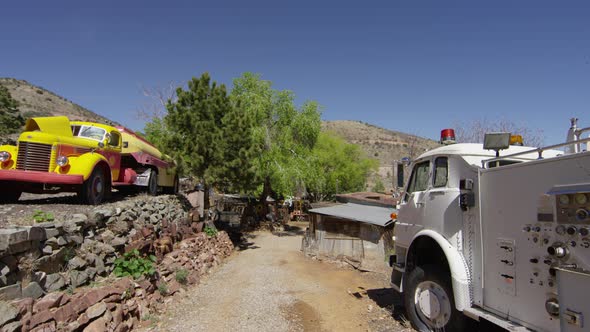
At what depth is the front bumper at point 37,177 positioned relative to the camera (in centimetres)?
794

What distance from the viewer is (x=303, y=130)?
26.0 meters

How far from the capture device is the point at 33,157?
326 inches

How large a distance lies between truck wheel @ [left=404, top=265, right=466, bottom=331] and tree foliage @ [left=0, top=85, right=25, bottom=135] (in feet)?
107

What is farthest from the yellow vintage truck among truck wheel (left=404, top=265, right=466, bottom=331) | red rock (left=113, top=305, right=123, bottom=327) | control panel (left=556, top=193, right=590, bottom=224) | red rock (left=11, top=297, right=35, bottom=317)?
control panel (left=556, top=193, right=590, bottom=224)

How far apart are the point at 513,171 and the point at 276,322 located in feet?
19.2

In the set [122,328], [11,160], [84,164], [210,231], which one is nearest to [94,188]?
[84,164]

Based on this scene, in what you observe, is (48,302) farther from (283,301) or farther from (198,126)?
(198,126)

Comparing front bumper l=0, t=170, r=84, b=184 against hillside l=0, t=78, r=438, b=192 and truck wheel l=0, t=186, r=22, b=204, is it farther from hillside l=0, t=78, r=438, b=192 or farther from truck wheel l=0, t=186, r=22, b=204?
hillside l=0, t=78, r=438, b=192

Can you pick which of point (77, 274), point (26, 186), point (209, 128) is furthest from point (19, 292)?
point (209, 128)

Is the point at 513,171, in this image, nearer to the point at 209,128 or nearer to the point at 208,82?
the point at 209,128

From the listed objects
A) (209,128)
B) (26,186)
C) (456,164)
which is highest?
(209,128)

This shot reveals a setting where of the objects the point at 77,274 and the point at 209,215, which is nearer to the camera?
the point at 77,274

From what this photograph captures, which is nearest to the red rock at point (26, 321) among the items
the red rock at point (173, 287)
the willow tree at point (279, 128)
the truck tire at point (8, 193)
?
the red rock at point (173, 287)

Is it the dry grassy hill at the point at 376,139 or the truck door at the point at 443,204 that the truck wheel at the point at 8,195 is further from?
the dry grassy hill at the point at 376,139
